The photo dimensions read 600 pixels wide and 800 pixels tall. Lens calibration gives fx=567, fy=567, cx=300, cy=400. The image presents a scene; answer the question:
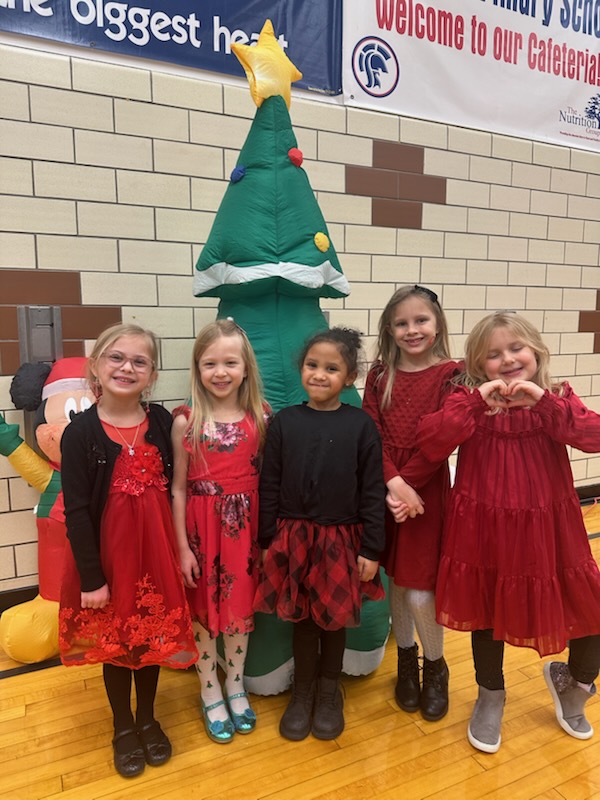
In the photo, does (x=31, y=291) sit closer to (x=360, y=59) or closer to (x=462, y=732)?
(x=360, y=59)

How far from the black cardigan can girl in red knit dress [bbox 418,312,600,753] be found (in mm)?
859

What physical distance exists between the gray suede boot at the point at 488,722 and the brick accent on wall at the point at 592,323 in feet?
8.78

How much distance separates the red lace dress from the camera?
1487 mm

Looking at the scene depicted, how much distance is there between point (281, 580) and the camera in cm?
160

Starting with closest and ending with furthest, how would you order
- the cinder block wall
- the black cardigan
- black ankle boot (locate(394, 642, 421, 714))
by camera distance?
1. the black cardigan
2. black ankle boot (locate(394, 642, 421, 714))
3. the cinder block wall

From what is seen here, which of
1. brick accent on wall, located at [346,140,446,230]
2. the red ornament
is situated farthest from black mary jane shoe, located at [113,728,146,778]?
brick accent on wall, located at [346,140,446,230]

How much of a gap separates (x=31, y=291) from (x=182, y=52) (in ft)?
3.85

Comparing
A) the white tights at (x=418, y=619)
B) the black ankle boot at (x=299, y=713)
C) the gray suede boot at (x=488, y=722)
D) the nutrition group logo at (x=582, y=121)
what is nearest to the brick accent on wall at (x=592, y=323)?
the nutrition group logo at (x=582, y=121)

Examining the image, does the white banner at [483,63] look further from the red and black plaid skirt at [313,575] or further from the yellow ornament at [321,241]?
the red and black plaid skirt at [313,575]

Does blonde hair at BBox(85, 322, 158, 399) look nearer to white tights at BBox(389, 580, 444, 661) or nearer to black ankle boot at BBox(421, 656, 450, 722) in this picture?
white tights at BBox(389, 580, 444, 661)

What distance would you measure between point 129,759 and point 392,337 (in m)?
1.43

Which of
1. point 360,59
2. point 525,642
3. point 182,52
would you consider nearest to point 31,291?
point 182,52

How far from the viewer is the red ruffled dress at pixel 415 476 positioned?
1.68 metres

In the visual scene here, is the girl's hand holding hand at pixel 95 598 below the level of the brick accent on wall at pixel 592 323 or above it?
below
